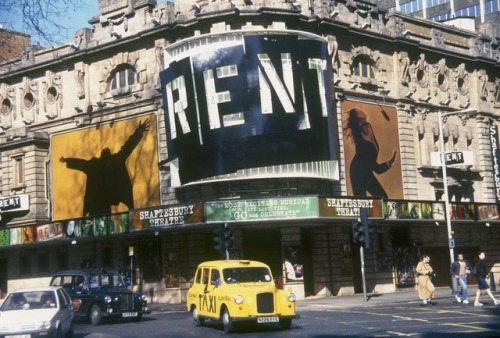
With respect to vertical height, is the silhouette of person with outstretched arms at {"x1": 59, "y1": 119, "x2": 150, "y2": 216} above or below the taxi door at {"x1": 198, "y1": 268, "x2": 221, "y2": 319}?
above

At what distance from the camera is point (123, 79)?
47.9m

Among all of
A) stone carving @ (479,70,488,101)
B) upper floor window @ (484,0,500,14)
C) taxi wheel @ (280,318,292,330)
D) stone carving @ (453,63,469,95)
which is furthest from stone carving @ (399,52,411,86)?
upper floor window @ (484,0,500,14)

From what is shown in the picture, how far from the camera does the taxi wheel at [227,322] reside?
79.9ft

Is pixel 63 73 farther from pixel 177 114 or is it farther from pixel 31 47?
pixel 177 114

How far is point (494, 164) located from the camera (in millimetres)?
55219

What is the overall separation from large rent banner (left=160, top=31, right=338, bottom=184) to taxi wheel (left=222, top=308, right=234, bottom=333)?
16838 millimetres

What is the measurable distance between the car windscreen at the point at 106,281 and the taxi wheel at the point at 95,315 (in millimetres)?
877

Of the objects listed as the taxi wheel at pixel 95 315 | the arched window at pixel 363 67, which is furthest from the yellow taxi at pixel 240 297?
the arched window at pixel 363 67

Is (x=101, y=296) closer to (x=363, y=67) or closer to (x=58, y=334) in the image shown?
(x=58, y=334)

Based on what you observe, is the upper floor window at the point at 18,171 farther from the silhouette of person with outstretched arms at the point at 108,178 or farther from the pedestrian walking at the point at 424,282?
the pedestrian walking at the point at 424,282

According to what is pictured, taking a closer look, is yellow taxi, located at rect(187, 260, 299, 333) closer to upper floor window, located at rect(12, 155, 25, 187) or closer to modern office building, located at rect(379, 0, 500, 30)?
upper floor window, located at rect(12, 155, 25, 187)

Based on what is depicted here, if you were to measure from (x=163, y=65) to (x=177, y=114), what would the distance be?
10.4 feet

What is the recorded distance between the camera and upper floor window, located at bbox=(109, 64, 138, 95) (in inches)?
1861

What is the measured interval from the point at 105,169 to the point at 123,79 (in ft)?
16.7
